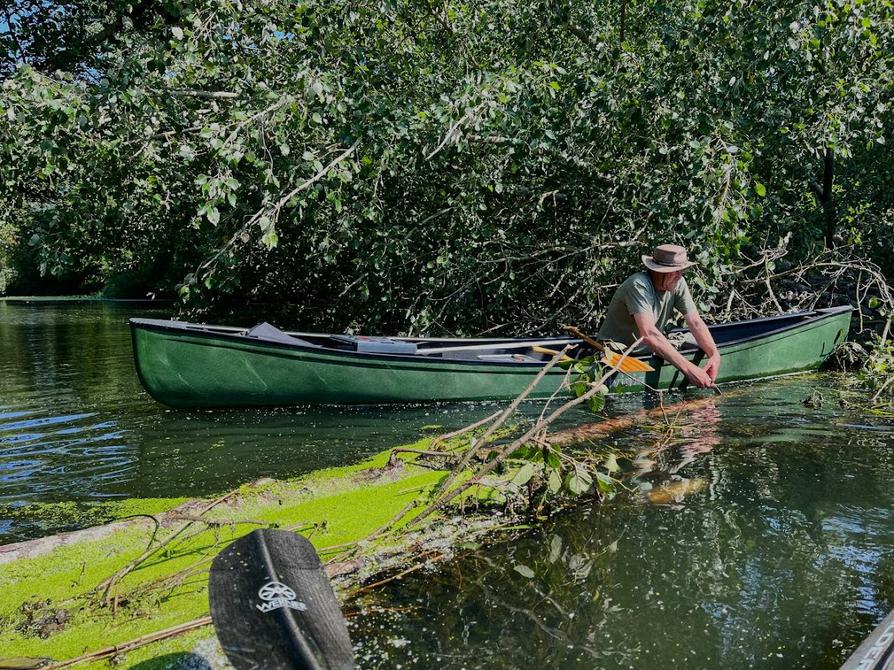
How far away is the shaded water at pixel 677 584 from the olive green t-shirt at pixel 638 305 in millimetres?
1981

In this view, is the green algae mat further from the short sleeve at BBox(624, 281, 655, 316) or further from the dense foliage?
the dense foliage

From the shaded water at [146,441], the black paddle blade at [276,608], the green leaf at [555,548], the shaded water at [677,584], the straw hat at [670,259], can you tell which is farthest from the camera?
the straw hat at [670,259]

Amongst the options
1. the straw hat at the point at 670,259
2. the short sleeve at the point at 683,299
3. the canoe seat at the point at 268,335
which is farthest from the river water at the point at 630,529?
the straw hat at the point at 670,259

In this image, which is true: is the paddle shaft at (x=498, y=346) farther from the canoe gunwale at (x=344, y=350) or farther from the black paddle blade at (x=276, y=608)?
the black paddle blade at (x=276, y=608)

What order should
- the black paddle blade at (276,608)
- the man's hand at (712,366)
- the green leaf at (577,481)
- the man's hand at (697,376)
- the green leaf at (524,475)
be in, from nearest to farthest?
1. the black paddle blade at (276,608)
2. the green leaf at (524,475)
3. the green leaf at (577,481)
4. the man's hand at (697,376)
5. the man's hand at (712,366)

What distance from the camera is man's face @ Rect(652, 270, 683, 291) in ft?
21.3

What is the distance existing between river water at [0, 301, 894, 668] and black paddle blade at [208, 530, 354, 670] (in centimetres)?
50

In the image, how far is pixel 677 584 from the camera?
10.7 feet

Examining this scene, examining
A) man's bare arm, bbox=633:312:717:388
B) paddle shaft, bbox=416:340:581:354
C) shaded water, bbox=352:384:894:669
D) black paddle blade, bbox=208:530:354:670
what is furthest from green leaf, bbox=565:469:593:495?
paddle shaft, bbox=416:340:581:354

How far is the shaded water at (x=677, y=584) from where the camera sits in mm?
2709

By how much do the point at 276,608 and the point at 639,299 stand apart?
16.5 ft

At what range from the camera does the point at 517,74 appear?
7859mm

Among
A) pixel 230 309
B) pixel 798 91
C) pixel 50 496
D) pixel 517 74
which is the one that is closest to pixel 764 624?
pixel 50 496

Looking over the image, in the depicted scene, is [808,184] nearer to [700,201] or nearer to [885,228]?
[885,228]
